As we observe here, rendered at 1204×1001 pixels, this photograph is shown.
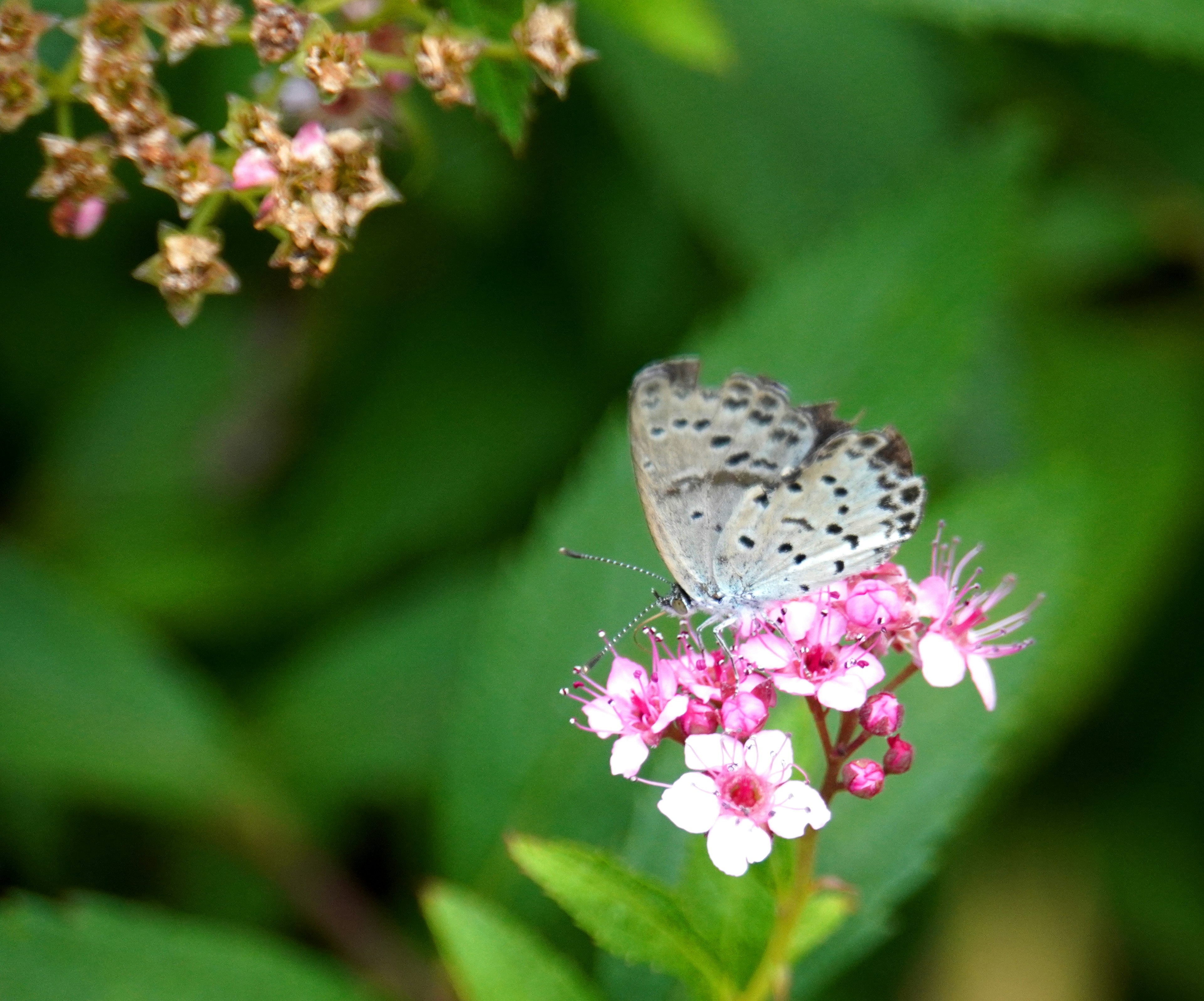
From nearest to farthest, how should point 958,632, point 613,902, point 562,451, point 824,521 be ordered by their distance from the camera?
1. point 613,902
2. point 958,632
3. point 824,521
4. point 562,451

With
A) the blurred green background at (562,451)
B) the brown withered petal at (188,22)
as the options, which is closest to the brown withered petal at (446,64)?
the brown withered petal at (188,22)

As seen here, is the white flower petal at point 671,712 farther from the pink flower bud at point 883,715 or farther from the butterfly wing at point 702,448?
the butterfly wing at point 702,448

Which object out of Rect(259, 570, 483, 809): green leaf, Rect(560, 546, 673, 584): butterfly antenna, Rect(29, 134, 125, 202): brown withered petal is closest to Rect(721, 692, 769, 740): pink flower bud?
Rect(560, 546, 673, 584): butterfly antenna

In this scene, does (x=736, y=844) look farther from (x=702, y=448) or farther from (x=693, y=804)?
(x=702, y=448)

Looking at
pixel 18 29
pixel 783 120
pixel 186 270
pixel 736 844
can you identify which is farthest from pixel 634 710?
pixel 783 120

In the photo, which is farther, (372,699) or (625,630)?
(372,699)

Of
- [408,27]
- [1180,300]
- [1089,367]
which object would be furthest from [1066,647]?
[408,27]

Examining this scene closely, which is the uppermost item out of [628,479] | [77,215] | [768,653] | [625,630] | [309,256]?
[309,256]
